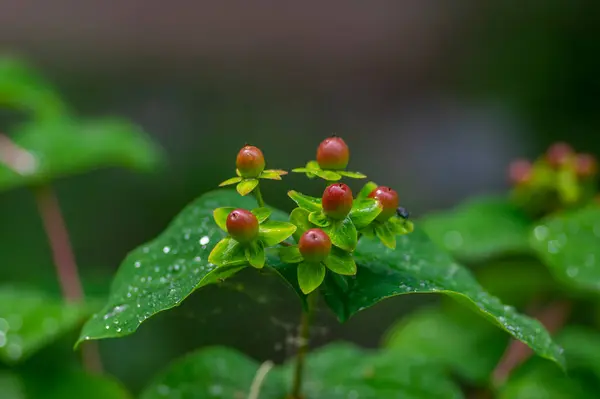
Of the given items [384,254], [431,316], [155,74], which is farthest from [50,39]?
[384,254]

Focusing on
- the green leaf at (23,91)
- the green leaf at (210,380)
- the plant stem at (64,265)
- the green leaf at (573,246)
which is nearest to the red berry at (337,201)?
the green leaf at (210,380)

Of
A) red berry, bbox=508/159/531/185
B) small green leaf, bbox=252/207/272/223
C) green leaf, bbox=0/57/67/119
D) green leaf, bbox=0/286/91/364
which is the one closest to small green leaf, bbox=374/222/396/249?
small green leaf, bbox=252/207/272/223

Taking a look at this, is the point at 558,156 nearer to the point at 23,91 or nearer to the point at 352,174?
the point at 352,174

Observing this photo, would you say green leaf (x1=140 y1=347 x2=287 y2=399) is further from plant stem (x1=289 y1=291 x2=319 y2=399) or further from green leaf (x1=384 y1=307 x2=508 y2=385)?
green leaf (x1=384 y1=307 x2=508 y2=385)

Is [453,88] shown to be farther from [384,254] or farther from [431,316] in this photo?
[384,254]

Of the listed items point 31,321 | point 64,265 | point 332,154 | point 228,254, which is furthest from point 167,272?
point 64,265
